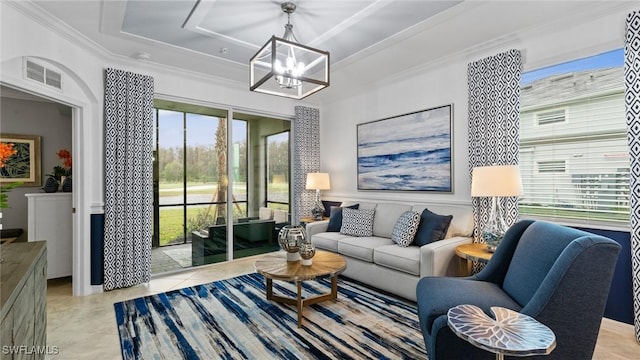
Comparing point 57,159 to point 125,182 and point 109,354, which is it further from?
point 109,354

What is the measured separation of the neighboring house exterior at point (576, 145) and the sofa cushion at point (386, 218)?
1.32m

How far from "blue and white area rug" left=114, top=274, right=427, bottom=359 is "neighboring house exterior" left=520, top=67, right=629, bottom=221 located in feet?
5.88

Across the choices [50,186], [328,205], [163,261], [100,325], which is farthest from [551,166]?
[50,186]

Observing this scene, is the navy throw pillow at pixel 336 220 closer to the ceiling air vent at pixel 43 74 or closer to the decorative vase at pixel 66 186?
the decorative vase at pixel 66 186

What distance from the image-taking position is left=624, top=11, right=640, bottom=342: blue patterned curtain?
2326 millimetres

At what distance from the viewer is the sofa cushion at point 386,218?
12.7 ft

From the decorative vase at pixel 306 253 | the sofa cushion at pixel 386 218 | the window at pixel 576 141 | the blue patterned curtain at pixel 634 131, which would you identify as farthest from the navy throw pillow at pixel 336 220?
the blue patterned curtain at pixel 634 131

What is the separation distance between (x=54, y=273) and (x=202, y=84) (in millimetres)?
2913

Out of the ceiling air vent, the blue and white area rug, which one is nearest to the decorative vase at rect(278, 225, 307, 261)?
the blue and white area rug

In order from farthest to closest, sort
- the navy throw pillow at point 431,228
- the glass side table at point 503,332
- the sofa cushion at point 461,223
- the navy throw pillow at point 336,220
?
the navy throw pillow at point 336,220 < the sofa cushion at point 461,223 < the navy throw pillow at point 431,228 < the glass side table at point 503,332

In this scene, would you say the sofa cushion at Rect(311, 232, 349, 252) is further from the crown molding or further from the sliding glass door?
the crown molding

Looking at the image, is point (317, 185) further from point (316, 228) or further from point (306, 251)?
point (306, 251)

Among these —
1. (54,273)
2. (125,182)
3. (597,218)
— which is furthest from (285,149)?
(597,218)

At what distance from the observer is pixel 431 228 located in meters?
3.28
